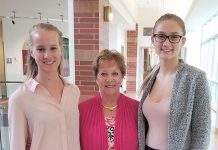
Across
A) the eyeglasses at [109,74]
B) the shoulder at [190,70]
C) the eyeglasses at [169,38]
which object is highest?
the eyeglasses at [169,38]

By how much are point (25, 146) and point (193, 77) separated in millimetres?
1022

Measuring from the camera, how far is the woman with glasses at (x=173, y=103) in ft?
4.03

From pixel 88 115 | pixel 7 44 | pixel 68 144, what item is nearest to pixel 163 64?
pixel 88 115

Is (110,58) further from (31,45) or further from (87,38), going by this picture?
(87,38)

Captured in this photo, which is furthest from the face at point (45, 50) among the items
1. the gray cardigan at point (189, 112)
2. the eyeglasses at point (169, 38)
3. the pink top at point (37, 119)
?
the gray cardigan at point (189, 112)

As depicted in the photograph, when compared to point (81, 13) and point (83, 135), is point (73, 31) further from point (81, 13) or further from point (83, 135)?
point (83, 135)

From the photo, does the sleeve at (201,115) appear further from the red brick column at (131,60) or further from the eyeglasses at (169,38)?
the red brick column at (131,60)

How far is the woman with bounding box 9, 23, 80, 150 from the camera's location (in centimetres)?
120

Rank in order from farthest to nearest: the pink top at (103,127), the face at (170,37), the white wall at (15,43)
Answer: the white wall at (15,43) → the pink top at (103,127) → the face at (170,37)

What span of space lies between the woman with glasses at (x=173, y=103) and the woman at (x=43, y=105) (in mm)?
488

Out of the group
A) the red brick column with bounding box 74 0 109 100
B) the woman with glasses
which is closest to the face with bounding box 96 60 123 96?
the woman with glasses

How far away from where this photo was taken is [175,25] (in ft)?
4.33

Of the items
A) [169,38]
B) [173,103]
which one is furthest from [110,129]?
[169,38]

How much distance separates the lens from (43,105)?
1226 millimetres
